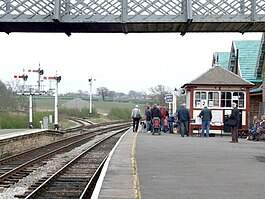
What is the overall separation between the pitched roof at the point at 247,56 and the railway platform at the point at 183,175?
840 inches

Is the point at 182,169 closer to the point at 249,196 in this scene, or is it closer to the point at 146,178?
the point at 146,178

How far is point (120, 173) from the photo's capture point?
1131cm

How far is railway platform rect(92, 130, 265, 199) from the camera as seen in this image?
8922 mm

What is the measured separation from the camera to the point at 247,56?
40.0m

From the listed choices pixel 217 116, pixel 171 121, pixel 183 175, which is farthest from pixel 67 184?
pixel 171 121

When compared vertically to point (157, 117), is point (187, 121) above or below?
below

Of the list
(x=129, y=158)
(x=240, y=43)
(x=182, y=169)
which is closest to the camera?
(x=182, y=169)

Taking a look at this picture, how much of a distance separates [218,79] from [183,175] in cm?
1723

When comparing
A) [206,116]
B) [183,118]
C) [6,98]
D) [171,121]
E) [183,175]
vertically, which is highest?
[6,98]

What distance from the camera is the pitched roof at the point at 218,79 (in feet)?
89.9

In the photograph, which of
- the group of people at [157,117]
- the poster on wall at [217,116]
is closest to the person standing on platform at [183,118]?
the group of people at [157,117]

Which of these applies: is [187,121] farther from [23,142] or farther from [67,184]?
[67,184]

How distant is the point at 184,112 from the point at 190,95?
8.37 ft

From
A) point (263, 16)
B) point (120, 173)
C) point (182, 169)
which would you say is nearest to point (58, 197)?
point (120, 173)
